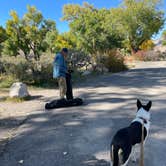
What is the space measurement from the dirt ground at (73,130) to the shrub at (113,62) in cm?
904

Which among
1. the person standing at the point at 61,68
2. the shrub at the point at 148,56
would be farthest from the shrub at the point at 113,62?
the shrub at the point at 148,56

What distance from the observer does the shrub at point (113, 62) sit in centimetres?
2020

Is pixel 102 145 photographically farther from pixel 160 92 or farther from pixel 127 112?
pixel 160 92

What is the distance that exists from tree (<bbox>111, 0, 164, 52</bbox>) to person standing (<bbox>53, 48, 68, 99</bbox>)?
1544 inches

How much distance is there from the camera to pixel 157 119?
7.44 meters

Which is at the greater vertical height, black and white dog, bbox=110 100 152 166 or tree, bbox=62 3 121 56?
tree, bbox=62 3 121 56

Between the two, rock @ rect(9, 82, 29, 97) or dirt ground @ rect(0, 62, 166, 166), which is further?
rock @ rect(9, 82, 29, 97)

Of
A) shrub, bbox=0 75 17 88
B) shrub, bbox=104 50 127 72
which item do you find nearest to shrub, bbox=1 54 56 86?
shrub, bbox=0 75 17 88

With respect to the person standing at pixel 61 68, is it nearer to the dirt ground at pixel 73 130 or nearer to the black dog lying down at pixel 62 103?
the black dog lying down at pixel 62 103

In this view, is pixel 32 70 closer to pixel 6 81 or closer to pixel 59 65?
pixel 6 81

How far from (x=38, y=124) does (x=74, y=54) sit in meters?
9.85

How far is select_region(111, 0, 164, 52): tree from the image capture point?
47781 mm

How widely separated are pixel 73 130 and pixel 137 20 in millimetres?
43260

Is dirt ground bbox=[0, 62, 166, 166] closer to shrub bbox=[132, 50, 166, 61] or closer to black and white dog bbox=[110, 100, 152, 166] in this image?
black and white dog bbox=[110, 100, 152, 166]
